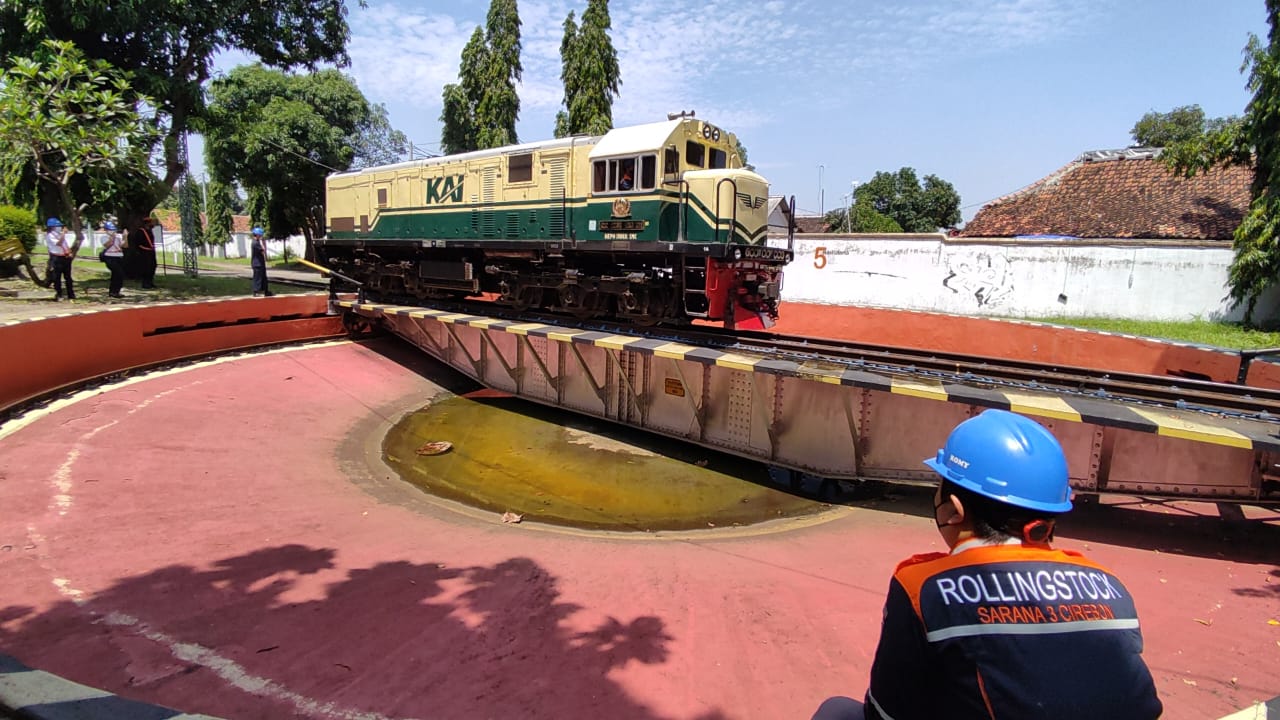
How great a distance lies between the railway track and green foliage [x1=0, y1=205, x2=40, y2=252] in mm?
16794

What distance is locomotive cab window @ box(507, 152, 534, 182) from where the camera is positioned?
36.9 feet

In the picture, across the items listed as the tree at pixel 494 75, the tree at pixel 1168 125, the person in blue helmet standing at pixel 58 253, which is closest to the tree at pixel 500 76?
the tree at pixel 494 75

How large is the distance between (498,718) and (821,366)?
5.47 m

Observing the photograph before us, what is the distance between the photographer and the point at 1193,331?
548 inches

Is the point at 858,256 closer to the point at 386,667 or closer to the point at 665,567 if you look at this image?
the point at 665,567

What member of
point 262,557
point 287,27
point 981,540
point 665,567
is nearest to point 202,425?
point 262,557

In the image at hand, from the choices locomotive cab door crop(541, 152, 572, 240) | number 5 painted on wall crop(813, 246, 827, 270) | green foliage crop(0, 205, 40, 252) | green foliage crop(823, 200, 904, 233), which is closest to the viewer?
locomotive cab door crop(541, 152, 572, 240)

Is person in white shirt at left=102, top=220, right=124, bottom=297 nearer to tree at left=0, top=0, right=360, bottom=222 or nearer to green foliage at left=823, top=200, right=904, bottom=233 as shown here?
tree at left=0, top=0, right=360, bottom=222

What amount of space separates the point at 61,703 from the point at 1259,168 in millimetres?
21665

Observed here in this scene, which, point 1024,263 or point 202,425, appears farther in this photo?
point 1024,263

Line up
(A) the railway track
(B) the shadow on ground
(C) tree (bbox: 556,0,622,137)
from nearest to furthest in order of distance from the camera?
(B) the shadow on ground → (A) the railway track → (C) tree (bbox: 556,0,622,137)

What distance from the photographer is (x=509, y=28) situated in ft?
87.9

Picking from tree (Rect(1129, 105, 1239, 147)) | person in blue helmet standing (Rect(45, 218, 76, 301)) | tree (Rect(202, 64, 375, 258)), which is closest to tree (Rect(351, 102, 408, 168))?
tree (Rect(202, 64, 375, 258))

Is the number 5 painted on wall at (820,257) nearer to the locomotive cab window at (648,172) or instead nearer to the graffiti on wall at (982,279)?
the graffiti on wall at (982,279)
